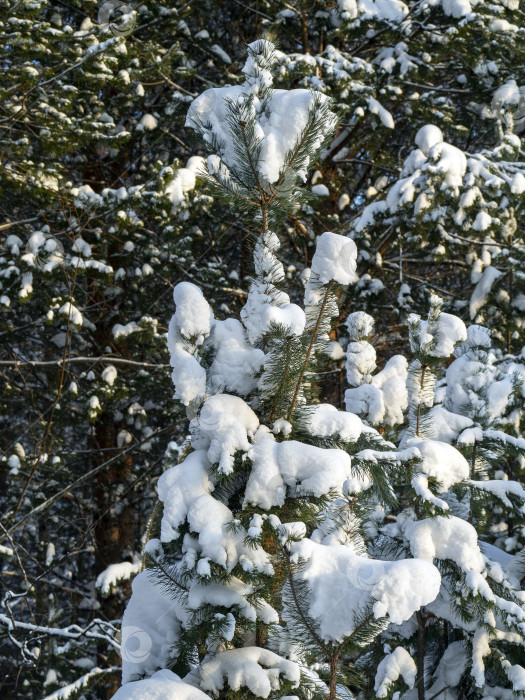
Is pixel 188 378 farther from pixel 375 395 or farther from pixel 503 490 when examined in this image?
pixel 503 490

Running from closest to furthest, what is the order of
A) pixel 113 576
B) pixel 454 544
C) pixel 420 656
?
1. pixel 454 544
2. pixel 420 656
3. pixel 113 576

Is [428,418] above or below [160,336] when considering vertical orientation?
above

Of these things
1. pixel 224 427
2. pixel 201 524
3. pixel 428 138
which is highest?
pixel 224 427

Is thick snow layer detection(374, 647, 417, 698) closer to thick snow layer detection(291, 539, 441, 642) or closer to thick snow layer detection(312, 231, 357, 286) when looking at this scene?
thick snow layer detection(291, 539, 441, 642)

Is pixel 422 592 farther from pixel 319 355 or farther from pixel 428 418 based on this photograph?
pixel 428 418

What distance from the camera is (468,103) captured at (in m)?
7.57

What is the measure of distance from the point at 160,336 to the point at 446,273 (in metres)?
4.08

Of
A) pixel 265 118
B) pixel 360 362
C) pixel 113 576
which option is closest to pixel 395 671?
pixel 360 362

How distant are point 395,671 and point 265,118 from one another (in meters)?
2.18

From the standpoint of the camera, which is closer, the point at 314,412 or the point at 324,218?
the point at 314,412

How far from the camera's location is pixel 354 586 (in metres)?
1.64

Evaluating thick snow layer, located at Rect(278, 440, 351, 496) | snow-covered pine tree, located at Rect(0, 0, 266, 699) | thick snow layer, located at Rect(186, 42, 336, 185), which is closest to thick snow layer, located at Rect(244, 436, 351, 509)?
thick snow layer, located at Rect(278, 440, 351, 496)

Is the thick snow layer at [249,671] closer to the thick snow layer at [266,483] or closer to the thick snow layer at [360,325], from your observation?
the thick snow layer at [266,483]

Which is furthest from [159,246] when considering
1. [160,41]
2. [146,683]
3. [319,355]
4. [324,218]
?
[146,683]
